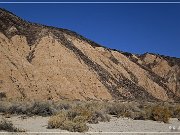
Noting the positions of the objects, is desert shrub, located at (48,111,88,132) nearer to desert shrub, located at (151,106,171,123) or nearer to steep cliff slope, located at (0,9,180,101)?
desert shrub, located at (151,106,171,123)

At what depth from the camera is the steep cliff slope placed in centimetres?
5666

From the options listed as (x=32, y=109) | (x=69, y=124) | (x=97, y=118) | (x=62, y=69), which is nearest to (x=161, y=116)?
(x=97, y=118)

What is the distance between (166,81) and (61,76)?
35819 millimetres

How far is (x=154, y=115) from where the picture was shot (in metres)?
25.6

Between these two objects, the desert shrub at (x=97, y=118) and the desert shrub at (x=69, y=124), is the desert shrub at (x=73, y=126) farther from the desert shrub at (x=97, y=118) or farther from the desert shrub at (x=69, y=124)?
the desert shrub at (x=97, y=118)

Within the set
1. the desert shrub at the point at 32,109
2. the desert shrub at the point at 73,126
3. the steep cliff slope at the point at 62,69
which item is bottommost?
the desert shrub at the point at 73,126

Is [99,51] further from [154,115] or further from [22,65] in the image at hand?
[154,115]

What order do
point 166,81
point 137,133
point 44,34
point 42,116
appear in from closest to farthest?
point 137,133 < point 42,116 < point 44,34 < point 166,81

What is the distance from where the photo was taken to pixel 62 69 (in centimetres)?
6278

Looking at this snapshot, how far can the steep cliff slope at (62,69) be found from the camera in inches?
2231

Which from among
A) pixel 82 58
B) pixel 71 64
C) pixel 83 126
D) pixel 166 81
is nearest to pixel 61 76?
pixel 71 64

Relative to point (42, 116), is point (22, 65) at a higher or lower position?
higher

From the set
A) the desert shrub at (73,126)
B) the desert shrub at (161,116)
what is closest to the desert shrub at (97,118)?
the desert shrub at (161,116)

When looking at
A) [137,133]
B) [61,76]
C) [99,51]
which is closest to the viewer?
[137,133]
